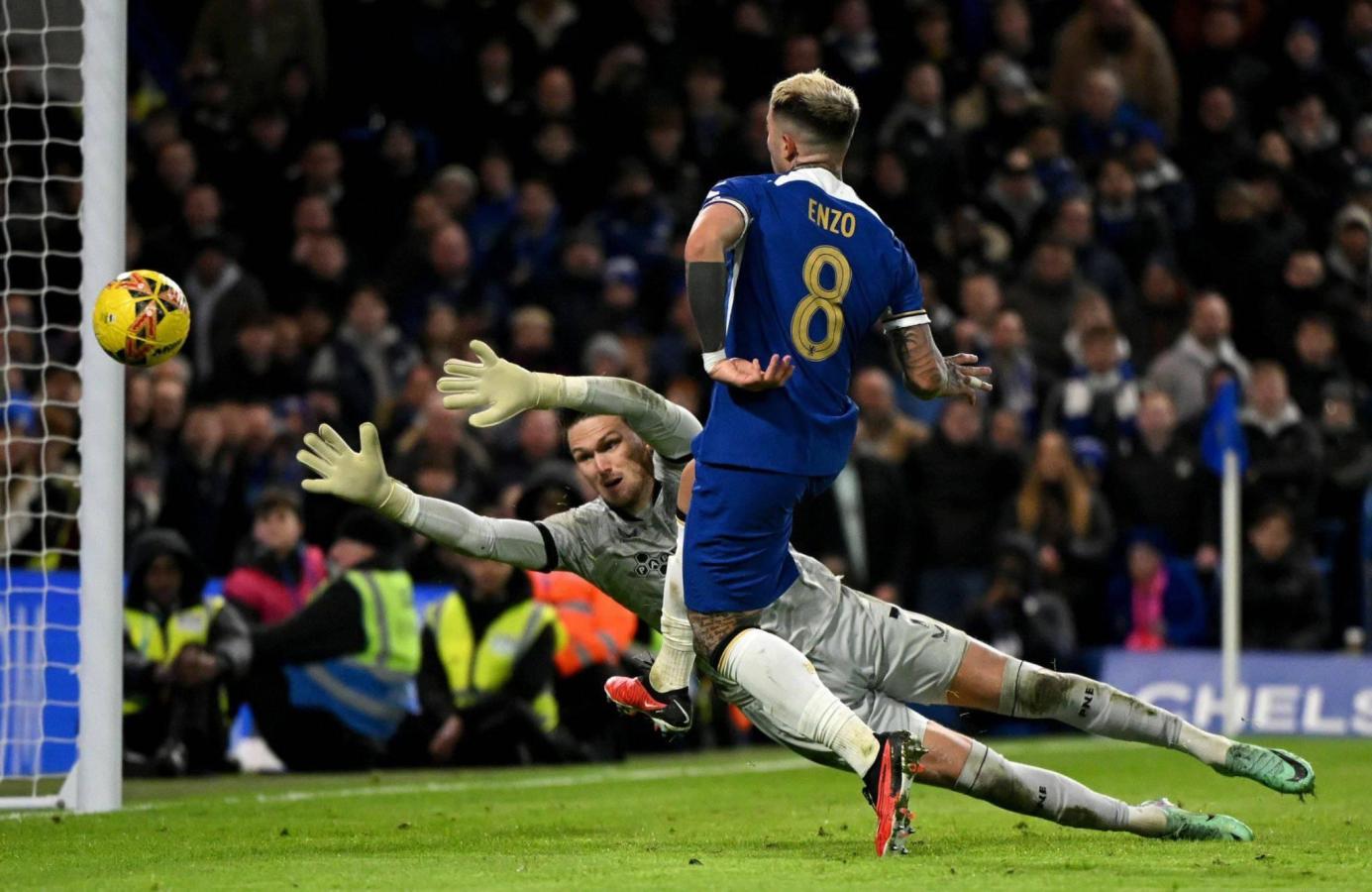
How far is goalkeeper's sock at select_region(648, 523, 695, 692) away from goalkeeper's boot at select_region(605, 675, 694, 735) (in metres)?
0.03

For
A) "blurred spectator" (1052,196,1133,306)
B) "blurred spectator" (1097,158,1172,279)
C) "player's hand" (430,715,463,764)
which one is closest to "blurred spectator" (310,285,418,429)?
"player's hand" (430,715,463,764)

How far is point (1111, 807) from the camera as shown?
8039 millimetres

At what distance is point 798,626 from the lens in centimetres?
823

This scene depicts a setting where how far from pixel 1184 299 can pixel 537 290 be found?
5.82m

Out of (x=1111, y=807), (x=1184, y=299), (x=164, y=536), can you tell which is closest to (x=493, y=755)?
(x=164, y=536)

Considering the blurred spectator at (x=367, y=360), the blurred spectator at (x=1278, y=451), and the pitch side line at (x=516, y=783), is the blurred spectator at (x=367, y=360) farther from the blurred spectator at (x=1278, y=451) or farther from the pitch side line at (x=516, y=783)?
the blurred spectator at (x=1278, y=451)

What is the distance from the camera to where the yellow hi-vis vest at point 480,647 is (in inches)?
555

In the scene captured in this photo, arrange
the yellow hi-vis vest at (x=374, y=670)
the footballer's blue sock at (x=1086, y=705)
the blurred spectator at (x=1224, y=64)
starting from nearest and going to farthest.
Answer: the footballer's blue sock at (x=1086, y=705) < the yellow hi-vis vest at (x=374, y=670) < the blurred spectator at (x=1224, y=64)

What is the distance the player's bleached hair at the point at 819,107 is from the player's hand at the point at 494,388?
3.84 feet

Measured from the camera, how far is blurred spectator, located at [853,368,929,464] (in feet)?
55.8

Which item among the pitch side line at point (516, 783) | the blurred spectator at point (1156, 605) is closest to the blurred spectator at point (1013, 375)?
the blurred spectator at point (1156, 605)

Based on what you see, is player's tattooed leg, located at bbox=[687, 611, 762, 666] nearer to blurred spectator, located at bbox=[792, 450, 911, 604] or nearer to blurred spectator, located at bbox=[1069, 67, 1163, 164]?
blurred spectator, located at bbox=[792, 450, 911, 604]

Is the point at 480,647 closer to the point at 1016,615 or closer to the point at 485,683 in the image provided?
the point at 485,683

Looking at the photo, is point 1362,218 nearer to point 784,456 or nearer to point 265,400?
point 265,400
